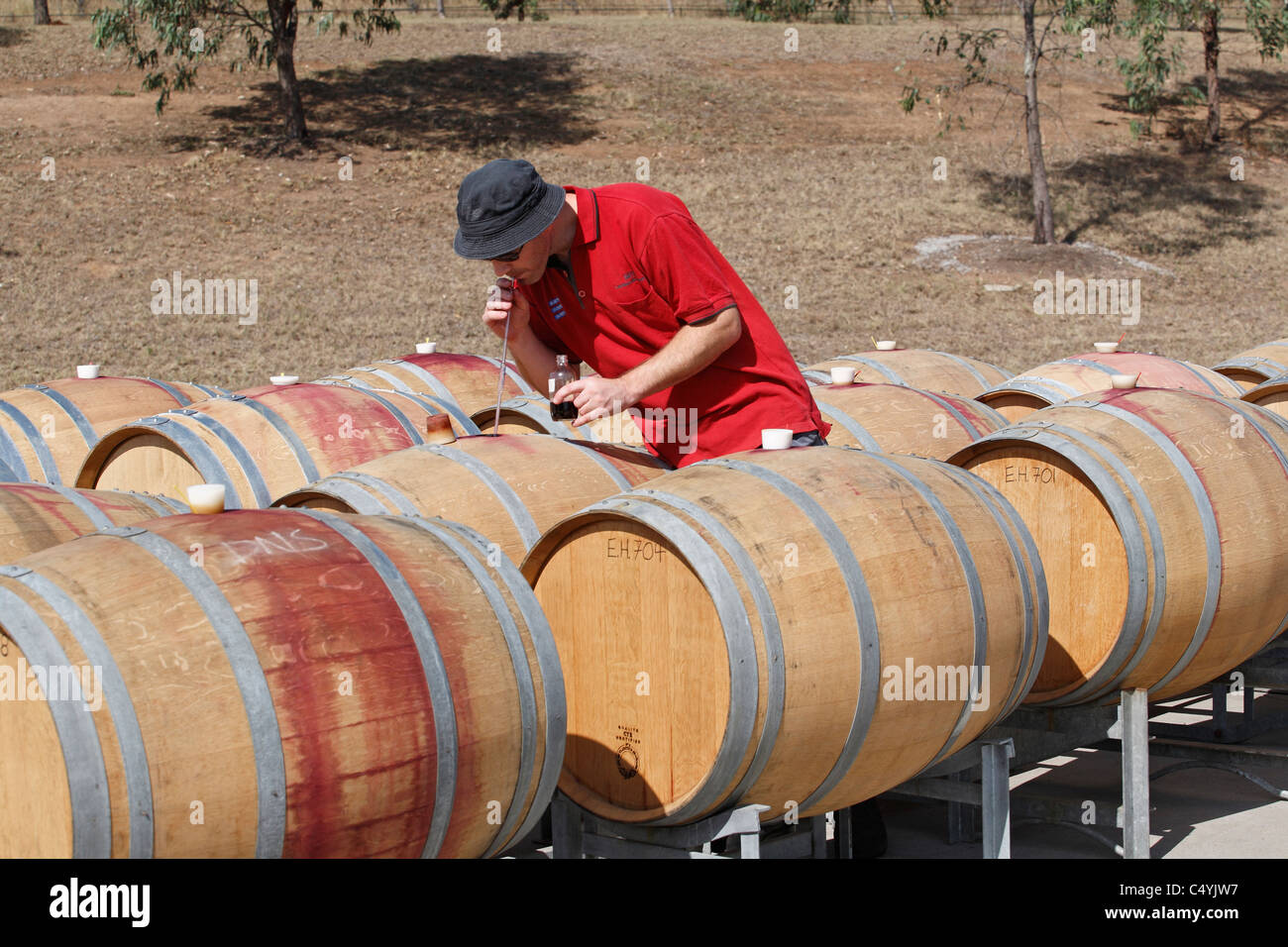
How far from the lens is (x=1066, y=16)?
929 inches

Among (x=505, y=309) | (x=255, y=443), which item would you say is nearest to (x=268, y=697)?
(x=505, y=309)

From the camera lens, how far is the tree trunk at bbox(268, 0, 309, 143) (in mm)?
28828

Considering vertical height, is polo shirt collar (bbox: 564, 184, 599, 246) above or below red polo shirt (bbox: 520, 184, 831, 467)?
above

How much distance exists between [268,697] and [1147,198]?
30.3 metres

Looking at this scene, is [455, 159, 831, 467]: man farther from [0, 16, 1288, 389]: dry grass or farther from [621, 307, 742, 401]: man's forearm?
[0, 16, 1288, 389]: dry grass

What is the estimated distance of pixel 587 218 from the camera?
13.6 ft

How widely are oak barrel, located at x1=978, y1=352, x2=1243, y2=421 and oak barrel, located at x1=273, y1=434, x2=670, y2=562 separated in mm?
3015

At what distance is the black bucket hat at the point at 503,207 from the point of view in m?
3.94

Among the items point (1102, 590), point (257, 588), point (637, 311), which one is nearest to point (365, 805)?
point (257, 588)

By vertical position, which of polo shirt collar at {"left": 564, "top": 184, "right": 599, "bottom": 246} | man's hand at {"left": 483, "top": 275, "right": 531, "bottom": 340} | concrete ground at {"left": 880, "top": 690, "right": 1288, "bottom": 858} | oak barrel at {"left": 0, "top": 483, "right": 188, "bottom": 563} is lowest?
concrete ground at {"left": 880, "top": 690, "right": 1288, "bottom": 858}

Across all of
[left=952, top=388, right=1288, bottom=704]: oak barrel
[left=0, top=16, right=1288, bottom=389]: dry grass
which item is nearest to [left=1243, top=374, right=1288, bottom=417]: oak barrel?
[left=952, top=388, right=1288, bottom=704]: oak barrel

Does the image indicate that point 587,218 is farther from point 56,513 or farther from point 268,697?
point 56,513

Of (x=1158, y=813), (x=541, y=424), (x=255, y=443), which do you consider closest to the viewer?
(x=1158, y=813)

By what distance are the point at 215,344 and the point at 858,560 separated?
17796 millimetres
